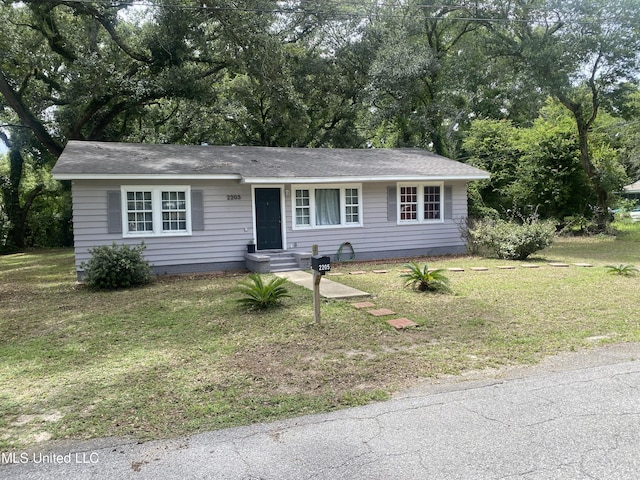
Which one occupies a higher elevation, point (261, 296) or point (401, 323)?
point (261, 296)

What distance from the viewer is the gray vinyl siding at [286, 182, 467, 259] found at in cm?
1278

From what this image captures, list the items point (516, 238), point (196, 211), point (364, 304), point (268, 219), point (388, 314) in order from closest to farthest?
1. point (388, 314)
2. point (364, 304)
3. point (196, 211)
4. point (516, 238)
5. point (268, 219)

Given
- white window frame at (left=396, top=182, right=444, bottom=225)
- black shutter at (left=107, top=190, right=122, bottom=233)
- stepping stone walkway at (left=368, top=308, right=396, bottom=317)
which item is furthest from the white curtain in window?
stepping stone walkway at (left=368, top=308, right=396, bottom=317)

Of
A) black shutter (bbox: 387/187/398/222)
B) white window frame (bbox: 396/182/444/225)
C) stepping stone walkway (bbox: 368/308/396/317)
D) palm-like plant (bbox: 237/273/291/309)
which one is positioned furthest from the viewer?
white window frame (bbox: 396/182/444/225)

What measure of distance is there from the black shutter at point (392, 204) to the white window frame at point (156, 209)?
5.80m

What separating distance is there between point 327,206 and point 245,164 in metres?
2.64

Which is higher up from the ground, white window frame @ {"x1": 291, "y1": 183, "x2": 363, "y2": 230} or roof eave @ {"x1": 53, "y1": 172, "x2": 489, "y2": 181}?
roof eave @ {"x1": 53, "y1": 172, "x2": 489, "y2": 181}

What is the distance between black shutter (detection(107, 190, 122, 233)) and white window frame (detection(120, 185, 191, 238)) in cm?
11

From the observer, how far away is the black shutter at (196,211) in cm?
1145

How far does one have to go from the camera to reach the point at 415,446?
116 inches

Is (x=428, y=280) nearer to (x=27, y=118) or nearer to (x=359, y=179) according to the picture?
(x=359, y=179)

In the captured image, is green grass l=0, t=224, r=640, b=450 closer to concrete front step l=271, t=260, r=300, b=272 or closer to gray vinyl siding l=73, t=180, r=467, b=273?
gray vinyl siding l=73, t=180, r=467, b=273

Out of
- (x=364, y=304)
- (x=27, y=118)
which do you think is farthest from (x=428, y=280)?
(x=27, y=118)

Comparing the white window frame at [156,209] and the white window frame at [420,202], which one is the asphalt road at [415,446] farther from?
the white window frame at [420,202]
